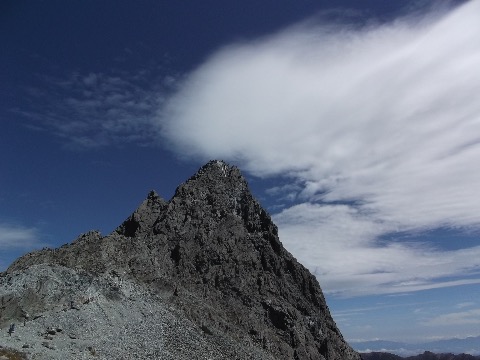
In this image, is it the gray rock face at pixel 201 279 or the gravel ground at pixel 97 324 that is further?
the gray rock face at pixel 201 279

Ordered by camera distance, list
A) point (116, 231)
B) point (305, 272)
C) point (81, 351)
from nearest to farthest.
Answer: point (81, 351), point (116, 231), point (305, 272)

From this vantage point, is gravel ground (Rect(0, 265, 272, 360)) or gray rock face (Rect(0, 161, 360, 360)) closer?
gravel ground (Rect(0, 265, 272, 360))

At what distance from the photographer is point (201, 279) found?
8519 centimetres

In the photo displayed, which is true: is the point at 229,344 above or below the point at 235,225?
below

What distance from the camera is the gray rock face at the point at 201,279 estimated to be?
62969mm

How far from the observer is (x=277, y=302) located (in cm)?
8781

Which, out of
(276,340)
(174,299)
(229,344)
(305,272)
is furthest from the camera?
(305,272)

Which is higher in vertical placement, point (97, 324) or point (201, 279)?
point (201, 279)

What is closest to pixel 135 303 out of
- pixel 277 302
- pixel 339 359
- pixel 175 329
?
pixel 175 329

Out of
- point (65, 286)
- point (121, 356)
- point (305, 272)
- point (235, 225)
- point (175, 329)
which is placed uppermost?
point (235, 225)

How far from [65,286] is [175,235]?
93.9ft

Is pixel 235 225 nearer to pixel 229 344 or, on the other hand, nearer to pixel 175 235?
pixel 175 235

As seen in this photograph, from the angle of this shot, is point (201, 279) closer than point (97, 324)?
No

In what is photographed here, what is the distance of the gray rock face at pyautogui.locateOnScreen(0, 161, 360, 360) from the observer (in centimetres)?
6297
